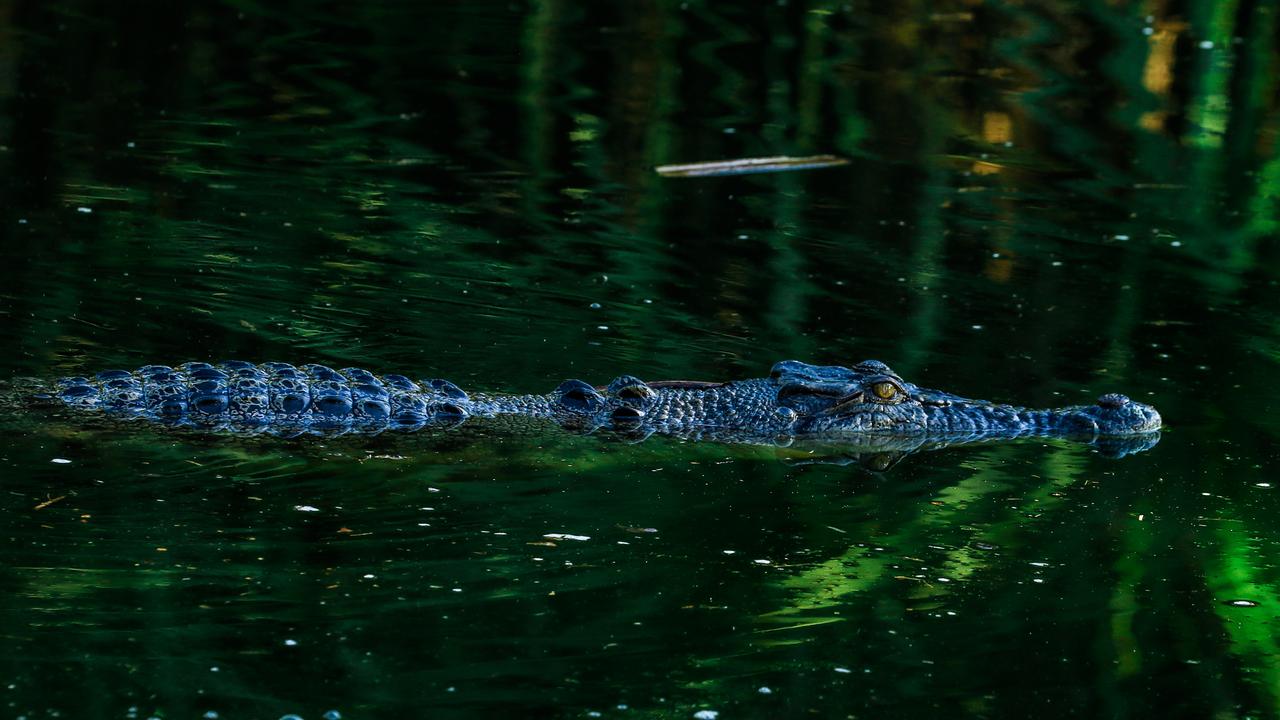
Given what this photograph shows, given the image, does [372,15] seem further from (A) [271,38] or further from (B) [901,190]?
(B) [901,190]

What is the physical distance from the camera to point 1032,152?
15906 mm

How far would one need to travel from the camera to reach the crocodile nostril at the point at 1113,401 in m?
8.98

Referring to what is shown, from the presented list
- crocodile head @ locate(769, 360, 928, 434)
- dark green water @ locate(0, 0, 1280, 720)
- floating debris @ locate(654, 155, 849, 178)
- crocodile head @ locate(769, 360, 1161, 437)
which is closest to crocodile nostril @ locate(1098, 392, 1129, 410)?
crocodile head @ locate(769, 360, 1161, 437)

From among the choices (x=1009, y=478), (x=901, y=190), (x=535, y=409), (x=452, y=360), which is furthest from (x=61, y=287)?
(x=901, y=190)

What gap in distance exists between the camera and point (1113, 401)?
29.5 feet

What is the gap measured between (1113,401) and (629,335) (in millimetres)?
2806

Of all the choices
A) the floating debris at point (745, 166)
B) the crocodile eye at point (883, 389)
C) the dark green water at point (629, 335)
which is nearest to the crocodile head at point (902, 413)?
the crocodile eye at point (883, 389)

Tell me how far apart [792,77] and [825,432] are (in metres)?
9.75

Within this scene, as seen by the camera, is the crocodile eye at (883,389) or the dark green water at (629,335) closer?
the dark green water at (629,335)

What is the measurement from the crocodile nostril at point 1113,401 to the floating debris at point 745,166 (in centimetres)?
579

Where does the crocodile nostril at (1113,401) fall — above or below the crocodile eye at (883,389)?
below

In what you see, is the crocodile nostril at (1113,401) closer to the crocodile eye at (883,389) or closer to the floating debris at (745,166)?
the crocodile eye at (883,389)

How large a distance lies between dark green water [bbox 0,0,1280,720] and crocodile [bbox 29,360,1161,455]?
10.1 inches

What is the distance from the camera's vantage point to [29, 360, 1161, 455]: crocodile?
27.3ft
